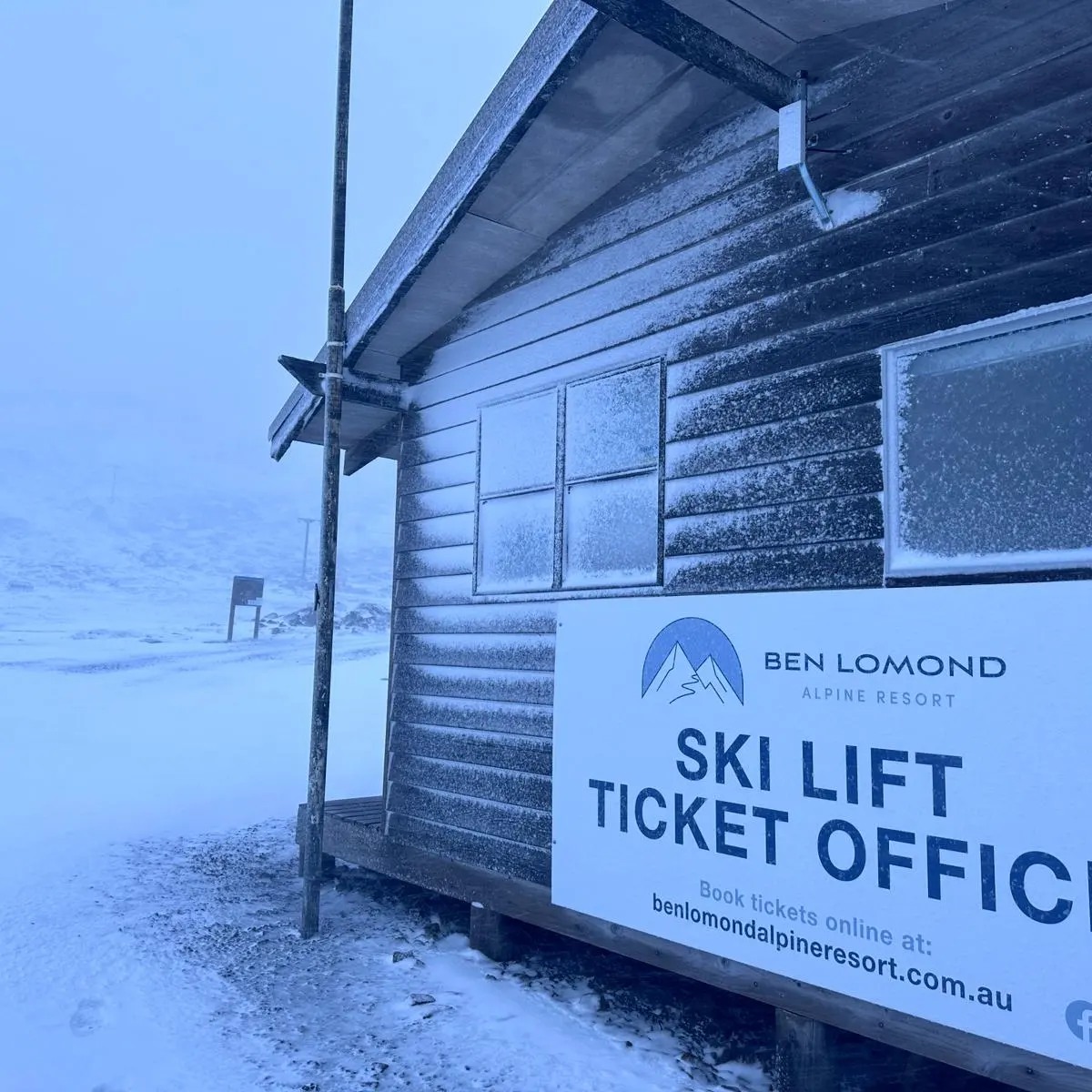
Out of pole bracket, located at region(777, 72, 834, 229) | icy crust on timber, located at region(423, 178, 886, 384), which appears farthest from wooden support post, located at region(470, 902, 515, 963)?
pole bracket, located at region(777, 72, 834, 229)

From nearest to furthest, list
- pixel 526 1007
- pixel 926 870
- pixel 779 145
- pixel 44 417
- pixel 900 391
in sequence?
pixel 926 870 → pixel 900 391 → pixel 779 145 → pixel 526 1007 → pixel 44 417

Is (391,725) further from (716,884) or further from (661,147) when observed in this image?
(661,147)

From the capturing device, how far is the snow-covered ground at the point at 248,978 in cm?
431

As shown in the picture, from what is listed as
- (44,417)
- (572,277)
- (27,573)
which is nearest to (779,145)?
(572,277)

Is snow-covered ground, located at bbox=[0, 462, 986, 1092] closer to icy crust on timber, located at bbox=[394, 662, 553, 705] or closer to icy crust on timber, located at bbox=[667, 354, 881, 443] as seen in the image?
icy crust on timber, located at bbox=[394, 662, 553, 705]

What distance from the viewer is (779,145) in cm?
437

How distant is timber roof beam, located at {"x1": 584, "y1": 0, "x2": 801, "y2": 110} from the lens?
390 cm

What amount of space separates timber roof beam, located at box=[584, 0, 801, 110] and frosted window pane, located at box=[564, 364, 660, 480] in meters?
1.52

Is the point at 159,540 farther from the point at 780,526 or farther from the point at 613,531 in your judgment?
the point at 780,526

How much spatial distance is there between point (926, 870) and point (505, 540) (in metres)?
3.55

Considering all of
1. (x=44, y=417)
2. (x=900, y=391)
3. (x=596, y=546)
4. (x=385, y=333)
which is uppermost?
(x=44, y=417)

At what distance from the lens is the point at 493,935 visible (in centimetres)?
586

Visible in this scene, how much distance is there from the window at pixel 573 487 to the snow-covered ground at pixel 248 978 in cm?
234

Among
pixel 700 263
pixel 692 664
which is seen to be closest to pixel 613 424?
pixel 700 263
